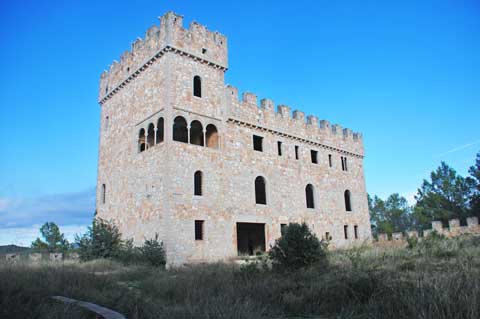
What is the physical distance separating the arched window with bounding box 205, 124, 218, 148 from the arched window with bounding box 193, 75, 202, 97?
5.97 ft

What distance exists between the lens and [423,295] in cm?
593

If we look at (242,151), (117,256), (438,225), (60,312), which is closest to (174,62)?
(242,151)

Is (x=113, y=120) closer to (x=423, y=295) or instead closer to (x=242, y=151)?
(x=242, y=151)

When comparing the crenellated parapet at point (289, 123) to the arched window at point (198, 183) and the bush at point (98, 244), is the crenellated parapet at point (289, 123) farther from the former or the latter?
the bush at point (98, 244)

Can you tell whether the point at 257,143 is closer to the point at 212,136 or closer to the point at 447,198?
the point at 212,136

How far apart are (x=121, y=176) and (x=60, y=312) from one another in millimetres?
16512

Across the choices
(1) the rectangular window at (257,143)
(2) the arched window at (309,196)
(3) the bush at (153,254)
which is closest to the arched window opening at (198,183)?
(3) the bush at (153,254)

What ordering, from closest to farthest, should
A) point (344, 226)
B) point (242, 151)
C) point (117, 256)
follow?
point (117, 256) → point (242, 151) → point (344, 226)

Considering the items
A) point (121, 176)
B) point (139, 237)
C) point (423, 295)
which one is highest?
point (121, 176)

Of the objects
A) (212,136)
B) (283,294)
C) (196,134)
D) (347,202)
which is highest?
(196,134)

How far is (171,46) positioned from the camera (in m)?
19.2

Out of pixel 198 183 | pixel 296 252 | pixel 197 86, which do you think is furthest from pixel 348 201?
pixel 296 252

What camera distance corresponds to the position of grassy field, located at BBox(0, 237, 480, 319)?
5762mm

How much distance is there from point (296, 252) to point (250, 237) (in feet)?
42.8
